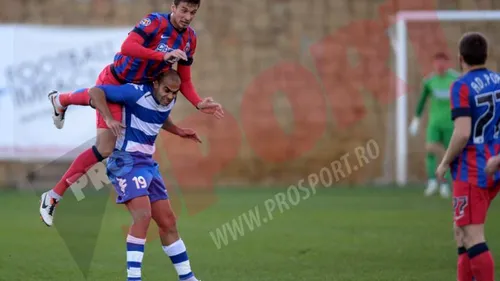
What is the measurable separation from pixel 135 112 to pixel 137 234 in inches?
38.5

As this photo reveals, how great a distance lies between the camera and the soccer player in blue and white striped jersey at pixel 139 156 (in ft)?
23.4

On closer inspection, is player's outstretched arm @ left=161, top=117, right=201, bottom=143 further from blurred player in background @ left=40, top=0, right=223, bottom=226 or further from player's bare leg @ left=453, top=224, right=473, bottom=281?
player's bare leg @ left=453, top=224, right=473, bottom=281

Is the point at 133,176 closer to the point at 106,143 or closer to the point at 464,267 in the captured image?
the point at 106,143

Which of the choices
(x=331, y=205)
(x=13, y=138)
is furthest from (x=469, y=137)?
(x=13, y=138)

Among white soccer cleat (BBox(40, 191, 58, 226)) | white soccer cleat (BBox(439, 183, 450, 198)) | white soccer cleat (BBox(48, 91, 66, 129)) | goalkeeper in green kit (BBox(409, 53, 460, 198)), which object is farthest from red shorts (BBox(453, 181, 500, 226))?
white soccer cleat (BBox(439, 183, 450, 198))

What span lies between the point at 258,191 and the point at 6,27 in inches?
241

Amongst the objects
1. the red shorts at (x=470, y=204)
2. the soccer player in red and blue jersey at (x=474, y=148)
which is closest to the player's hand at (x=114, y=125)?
the soccer player in red and blue jersey at (x=474, y=148)

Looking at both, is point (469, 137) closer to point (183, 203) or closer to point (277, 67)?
point (183, 203)

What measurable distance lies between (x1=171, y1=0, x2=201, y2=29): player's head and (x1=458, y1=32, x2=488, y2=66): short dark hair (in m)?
2.18

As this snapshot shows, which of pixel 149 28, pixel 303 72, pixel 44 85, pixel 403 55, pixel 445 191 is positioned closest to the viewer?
pixel 149 28

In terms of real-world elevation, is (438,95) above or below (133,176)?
below

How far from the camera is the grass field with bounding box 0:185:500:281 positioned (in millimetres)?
8688

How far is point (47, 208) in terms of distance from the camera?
7.62 m

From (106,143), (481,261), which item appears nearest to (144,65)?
(106,143)
